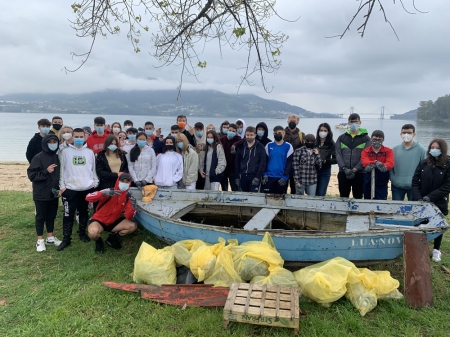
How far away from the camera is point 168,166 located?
608 cm

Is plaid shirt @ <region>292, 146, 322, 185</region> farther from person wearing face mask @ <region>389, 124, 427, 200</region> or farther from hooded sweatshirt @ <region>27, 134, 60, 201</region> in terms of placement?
hooded sweatshirt @ <region>27, 134, 60, 201</region>

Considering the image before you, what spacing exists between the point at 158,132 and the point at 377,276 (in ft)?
20.2

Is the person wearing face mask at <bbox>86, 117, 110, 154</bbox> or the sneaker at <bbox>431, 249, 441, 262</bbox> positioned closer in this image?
the sneaker at <bbox>431, 249, 441, 262</bbox>

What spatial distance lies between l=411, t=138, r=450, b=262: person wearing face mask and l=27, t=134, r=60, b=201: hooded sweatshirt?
594 cm

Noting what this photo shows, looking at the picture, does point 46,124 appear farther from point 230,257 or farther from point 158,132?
point 230,257

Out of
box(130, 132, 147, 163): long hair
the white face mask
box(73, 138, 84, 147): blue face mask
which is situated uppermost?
the white face mask

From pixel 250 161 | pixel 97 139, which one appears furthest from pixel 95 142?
pixel 250 161

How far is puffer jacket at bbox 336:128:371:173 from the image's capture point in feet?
19.0

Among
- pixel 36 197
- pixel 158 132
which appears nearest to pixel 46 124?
pixel 36 197

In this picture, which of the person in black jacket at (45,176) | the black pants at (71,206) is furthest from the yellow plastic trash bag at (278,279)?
the person in black jacket at (45,176)

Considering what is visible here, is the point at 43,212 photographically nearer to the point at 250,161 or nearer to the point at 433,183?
the point at 250,161

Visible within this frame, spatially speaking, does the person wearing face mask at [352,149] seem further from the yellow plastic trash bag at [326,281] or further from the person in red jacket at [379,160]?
the yellow plastic trash bag at [326,281]

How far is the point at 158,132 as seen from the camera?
8164mm

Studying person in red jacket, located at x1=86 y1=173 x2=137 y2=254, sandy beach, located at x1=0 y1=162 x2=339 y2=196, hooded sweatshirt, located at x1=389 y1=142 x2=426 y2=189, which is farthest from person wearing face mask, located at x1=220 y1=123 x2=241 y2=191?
sandy beach, located at x1=0 y1=162 x2=339 y2=196
